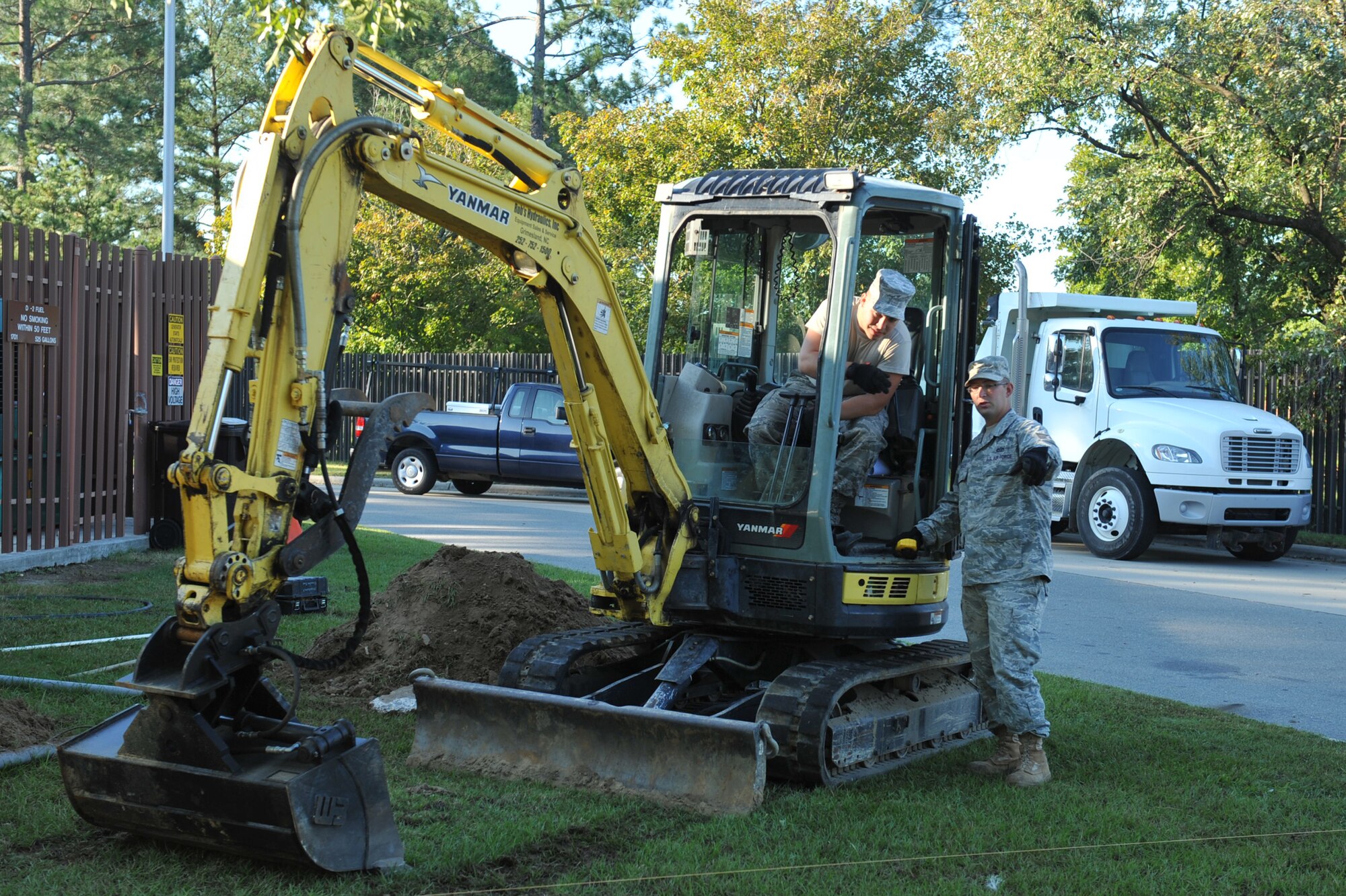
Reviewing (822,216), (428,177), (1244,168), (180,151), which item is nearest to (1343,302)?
(1244,168)

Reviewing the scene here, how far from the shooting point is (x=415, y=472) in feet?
74.5

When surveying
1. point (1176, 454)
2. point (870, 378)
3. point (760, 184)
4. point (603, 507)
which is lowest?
point (603, 507)

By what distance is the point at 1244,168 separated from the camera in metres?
19.3

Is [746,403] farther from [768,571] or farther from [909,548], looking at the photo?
[909,548]

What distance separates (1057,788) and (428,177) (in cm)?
399

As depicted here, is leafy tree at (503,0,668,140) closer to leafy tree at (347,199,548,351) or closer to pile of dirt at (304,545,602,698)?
leafy tree at (347,199,548,351)

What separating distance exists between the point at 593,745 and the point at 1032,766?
2.13 m

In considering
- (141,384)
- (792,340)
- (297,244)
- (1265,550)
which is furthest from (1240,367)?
(297,244)

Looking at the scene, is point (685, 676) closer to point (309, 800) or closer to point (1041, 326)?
point (309, 800)

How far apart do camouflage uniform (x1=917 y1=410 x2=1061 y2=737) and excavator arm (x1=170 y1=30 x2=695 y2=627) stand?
1903mm

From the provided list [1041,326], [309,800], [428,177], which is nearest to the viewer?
[309,800]

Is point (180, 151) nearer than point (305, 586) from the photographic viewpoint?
No

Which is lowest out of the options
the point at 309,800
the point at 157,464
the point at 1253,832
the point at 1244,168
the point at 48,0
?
the point at 1253,832

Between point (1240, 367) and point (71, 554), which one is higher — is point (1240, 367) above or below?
above
